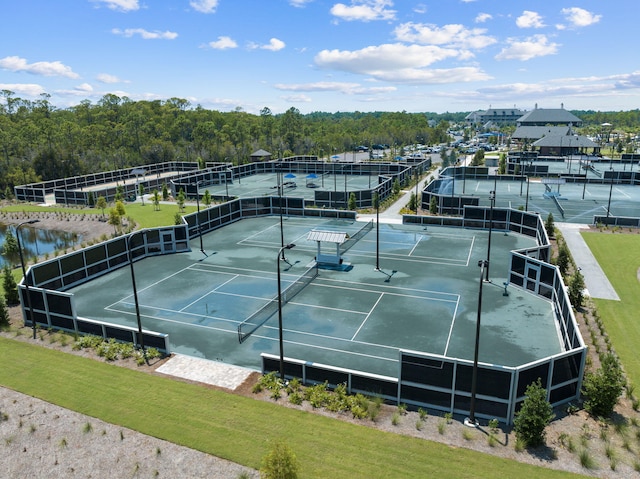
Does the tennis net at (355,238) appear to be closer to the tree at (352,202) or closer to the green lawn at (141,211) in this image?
the tree at (352,202)

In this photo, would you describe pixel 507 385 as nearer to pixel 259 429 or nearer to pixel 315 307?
pixel 259 429

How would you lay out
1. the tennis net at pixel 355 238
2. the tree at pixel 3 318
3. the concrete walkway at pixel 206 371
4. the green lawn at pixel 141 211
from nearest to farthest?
1. the concrete walkway at pixel 206 371
2. the tree at pixel 3 318
3. the tennis net at pixel 355 238
4. the green lawn at pixel 141 211

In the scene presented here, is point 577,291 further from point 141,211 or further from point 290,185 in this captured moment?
point 290,185

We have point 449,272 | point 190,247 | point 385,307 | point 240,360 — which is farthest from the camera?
point 190,247

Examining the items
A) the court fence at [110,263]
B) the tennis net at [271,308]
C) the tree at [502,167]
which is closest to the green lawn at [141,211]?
the court fence at [110,263]

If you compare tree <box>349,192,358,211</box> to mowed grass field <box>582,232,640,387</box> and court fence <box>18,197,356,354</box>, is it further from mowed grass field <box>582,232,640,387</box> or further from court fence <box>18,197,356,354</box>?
mowed grass field <box>582,232,640,387</box>

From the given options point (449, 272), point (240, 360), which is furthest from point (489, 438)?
point (449, 272)
